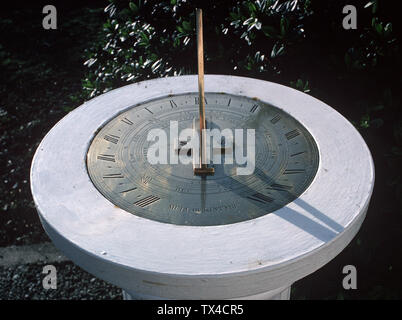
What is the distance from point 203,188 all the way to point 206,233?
0.93 ft

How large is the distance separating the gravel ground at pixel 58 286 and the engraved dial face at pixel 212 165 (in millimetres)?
1592

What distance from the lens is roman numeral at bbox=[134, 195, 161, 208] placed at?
213cm

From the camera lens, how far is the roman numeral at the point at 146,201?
213 cm

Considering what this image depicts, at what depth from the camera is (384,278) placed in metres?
3.14

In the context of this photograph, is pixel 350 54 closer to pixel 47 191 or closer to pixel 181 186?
pixel 181 186

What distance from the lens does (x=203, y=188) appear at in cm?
220

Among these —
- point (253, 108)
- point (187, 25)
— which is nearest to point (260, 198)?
point (253, 108)

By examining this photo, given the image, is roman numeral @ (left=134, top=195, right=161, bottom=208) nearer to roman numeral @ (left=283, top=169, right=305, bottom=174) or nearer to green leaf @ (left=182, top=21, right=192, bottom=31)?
roman numeral @ (left=283, top=169, right=305, bottom=174)

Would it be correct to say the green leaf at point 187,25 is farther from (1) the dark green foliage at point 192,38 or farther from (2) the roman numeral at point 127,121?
(2) the roman numeral at point 127,121

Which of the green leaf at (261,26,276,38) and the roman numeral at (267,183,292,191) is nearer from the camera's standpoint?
the roman numeral at (267,183,292,191)

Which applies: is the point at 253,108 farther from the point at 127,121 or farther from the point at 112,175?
the point at 112,175

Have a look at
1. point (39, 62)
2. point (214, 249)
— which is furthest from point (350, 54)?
point (39, 62)

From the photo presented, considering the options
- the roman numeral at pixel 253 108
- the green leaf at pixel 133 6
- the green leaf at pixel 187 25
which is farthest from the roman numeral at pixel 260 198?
the green leaf at pixel 133 6

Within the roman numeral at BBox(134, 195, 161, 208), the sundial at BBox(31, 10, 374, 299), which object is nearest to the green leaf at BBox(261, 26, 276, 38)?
the sundial at BBox(31, 10, 374, 299)
